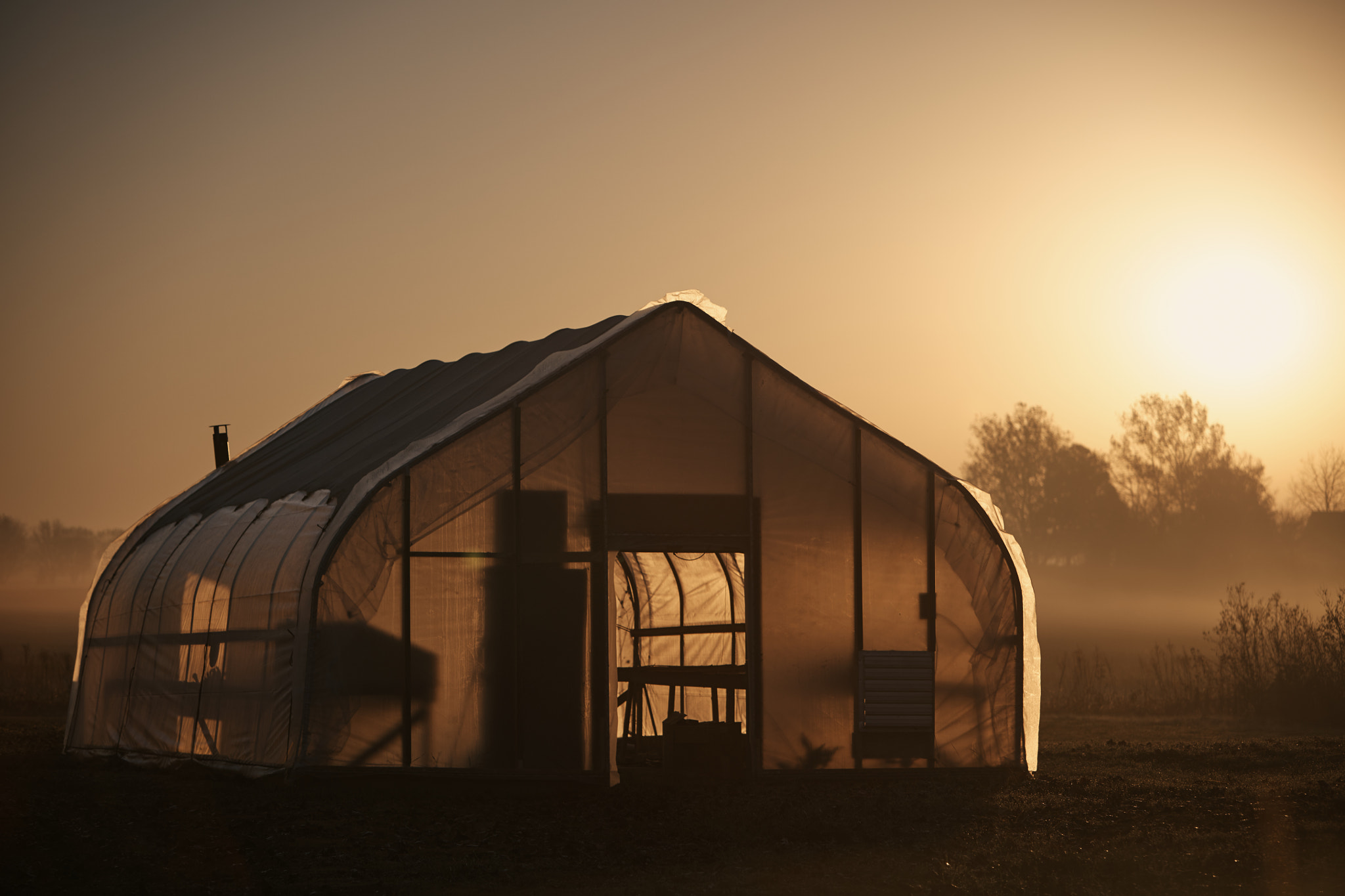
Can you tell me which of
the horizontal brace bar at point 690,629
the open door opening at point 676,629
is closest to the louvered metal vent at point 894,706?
the open door opening at point 676,629

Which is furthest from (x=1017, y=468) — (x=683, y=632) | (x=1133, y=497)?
(x=683, y=632)

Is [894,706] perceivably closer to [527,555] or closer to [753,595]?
[753,595]

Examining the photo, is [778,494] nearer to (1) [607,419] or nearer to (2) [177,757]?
(1) [607,419]

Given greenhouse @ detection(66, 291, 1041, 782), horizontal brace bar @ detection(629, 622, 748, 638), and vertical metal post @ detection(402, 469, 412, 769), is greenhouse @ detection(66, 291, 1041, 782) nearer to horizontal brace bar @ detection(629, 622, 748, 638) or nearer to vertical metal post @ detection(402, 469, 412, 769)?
vertical metal post @ detection(402, 469, 412, 769)

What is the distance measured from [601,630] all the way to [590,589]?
374 millimetres

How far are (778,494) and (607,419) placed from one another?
5.62 ft

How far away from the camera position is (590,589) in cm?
1203

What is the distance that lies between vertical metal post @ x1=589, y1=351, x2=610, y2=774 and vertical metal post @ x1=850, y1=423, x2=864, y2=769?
7.29 ft

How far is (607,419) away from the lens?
40.7 ft

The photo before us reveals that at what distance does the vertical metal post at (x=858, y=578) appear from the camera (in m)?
12.3

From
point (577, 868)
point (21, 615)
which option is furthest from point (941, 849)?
point (21, 615)

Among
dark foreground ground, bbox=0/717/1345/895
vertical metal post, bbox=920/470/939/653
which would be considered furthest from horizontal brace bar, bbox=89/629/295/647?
vertical metal post, bbox=920/470/939/653

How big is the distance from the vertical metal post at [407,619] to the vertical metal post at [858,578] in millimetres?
3967

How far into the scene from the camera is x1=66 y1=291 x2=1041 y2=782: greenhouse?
→ 36.8 ft
